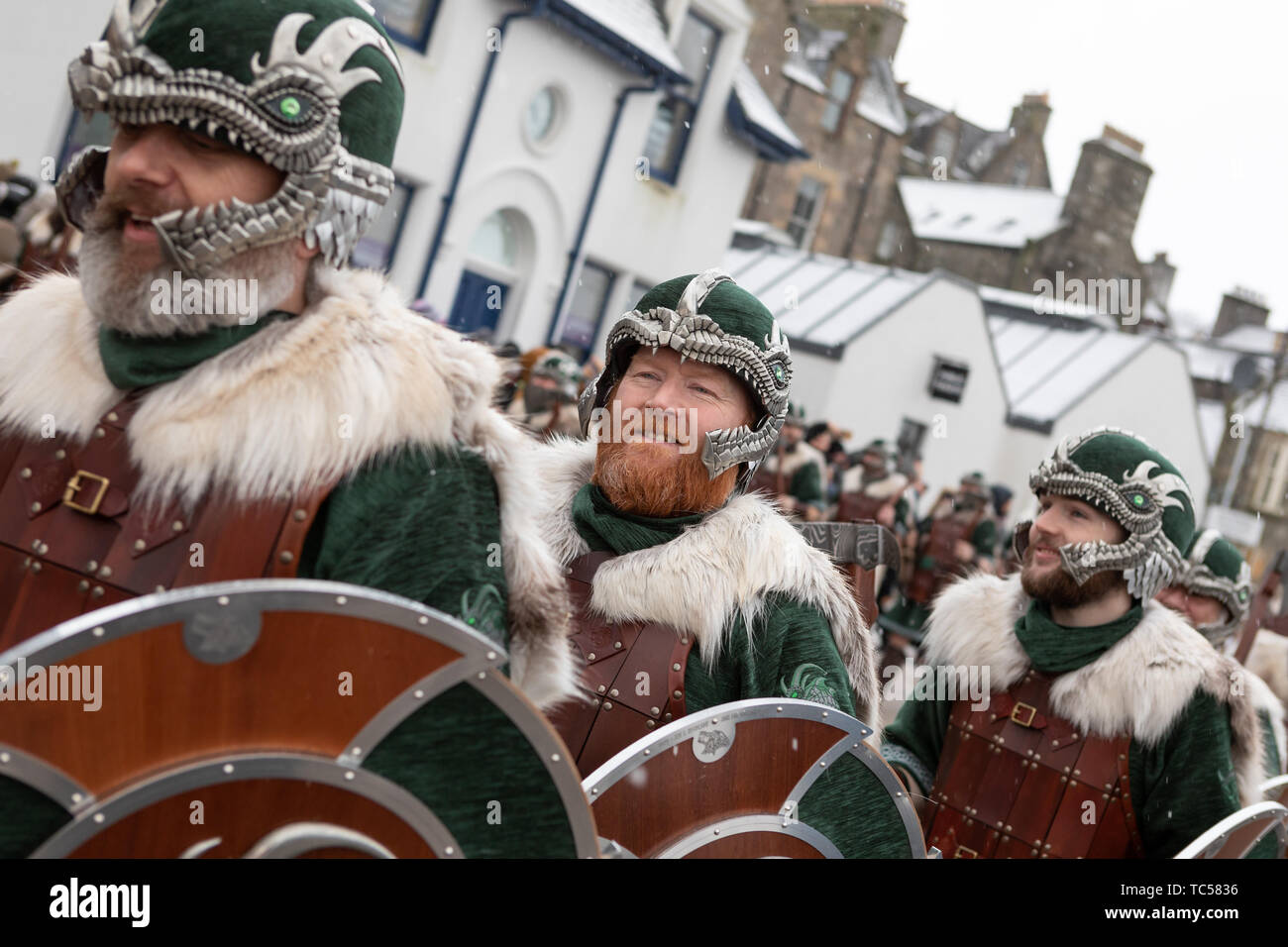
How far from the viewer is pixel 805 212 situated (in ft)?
76.4

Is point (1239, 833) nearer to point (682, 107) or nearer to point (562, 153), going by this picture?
point (562, 153)

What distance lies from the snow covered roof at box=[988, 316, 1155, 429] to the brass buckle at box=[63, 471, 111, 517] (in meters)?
20.6

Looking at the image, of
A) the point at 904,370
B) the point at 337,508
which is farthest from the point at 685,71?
the point at 337,508

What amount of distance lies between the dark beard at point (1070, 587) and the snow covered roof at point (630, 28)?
8379 millimetres

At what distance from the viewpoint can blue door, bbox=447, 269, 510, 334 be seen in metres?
11.6

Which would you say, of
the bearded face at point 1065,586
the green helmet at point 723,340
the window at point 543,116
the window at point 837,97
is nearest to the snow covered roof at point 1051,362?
the window at point 837,97

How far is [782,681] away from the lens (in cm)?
263

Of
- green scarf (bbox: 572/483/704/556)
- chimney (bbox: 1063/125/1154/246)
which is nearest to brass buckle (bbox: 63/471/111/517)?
Result: green scarf (bbox: 572/483/704/556)

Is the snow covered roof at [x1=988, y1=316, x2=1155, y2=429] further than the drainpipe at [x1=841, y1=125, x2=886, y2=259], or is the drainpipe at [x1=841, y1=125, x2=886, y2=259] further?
the drainpipe at [x1=841, y1=125, x2=886, y2=259]

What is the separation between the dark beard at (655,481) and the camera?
2.79 metres

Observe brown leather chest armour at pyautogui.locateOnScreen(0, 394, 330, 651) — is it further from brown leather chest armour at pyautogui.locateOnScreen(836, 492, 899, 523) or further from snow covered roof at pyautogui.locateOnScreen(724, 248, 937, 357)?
snow covered roof at pyautogui.locateOnScreen(724, 248, 937, 357)

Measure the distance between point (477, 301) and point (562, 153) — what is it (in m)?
1.59

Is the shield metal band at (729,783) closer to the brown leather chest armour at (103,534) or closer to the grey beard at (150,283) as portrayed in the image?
the brown leather chest armour at (103,534)
